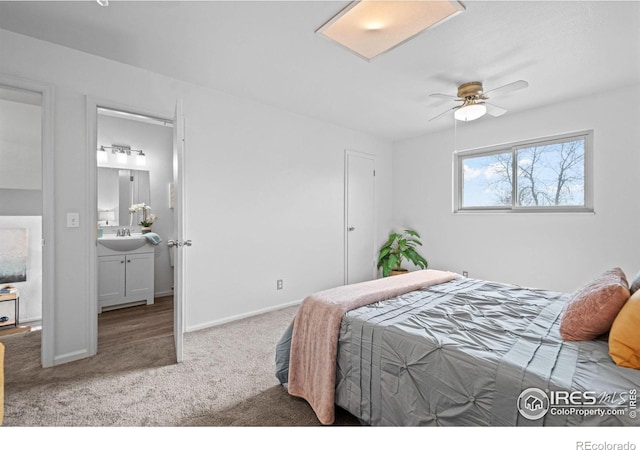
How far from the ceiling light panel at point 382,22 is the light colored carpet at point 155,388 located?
92.1 inches

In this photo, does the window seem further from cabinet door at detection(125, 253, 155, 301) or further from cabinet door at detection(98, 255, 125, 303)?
cabinet door at detection(98, 255, 125, 303)

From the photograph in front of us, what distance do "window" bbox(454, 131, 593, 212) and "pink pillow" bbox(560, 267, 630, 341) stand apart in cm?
258

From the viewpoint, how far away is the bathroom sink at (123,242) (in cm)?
357

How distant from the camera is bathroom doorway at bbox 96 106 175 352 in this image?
142 inches

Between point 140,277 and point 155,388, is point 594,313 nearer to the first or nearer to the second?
point 155,388

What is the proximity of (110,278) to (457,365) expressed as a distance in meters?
3.83

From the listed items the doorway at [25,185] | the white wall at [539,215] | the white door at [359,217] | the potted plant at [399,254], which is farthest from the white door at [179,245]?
the white wall at [539,215]

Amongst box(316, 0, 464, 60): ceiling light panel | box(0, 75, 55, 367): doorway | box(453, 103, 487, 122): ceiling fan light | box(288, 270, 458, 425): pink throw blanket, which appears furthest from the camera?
box(0, 75, 55, 367): doorway

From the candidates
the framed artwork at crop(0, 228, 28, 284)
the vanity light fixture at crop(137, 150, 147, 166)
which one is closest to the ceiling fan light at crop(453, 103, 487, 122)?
the vanity light fixture at crop(137, 150, 147, 166)

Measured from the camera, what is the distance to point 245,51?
2422 mm

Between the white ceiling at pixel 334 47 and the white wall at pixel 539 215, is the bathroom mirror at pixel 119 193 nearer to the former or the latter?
the white ceiling at pixel 334 47

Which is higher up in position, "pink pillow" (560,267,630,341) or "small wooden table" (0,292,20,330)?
"pink pillow" (560,267,630,341)
